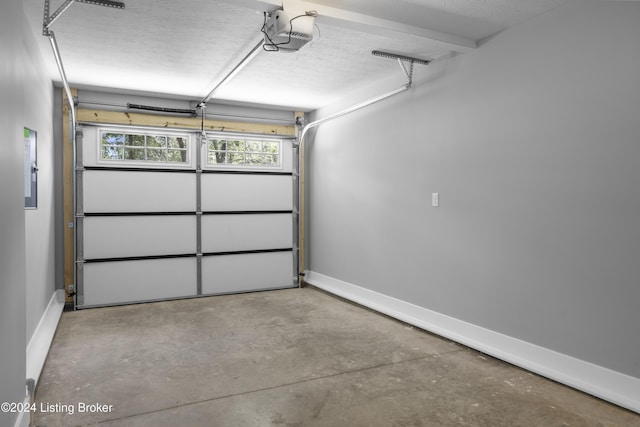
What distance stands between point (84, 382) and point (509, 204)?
132 inches

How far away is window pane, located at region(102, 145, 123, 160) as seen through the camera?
5113 millimetres

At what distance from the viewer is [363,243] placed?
16.8ft

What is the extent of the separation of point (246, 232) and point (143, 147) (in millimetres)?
1719

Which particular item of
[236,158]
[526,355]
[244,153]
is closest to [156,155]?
[236,158]

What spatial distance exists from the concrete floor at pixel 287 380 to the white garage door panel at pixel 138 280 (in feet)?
2.14

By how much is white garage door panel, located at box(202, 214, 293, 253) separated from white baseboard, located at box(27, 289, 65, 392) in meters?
1.75

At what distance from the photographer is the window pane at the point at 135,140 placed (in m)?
5.26

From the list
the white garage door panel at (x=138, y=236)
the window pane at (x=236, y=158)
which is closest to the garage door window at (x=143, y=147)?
the window pane at (x=236, y=158)

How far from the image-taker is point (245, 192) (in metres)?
5.88

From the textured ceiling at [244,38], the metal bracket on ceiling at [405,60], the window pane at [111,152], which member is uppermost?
the textured ceiling at [244,38]

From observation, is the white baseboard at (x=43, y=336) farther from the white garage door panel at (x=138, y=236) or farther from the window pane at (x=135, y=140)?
the window pane at (x=135, y=140)

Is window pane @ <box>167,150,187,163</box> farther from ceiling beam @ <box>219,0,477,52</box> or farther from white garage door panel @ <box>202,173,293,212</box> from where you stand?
ceiling beam @ <box>219,0,477,52</box>

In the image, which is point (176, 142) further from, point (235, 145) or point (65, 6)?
point (65, 6)

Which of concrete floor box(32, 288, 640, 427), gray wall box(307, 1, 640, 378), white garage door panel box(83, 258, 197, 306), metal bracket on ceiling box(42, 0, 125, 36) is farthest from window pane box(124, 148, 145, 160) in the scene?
gray wall box(307, 1, 640, 378)
